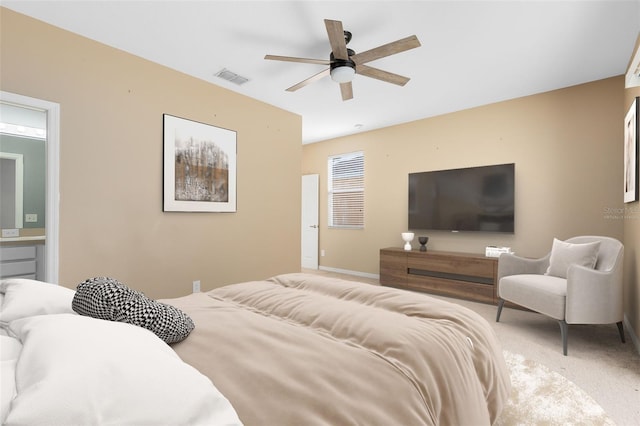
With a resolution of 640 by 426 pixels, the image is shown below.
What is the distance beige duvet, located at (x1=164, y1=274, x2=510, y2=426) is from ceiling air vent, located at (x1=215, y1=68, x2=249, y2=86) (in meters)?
2.51

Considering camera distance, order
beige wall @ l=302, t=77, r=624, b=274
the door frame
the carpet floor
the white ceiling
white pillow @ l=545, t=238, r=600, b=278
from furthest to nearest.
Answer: beige wall @ l=302, t=77, r=624, b=274 < white pillow @ l=545, t=238, r=600, b=278 < the door frame < the white ceiling < the carpet floor

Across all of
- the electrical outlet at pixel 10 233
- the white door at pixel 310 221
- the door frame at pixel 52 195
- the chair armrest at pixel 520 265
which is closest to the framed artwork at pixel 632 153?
the chair armrest at pixel 520 265

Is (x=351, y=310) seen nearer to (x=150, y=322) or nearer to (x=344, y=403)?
(x=344, y=403)

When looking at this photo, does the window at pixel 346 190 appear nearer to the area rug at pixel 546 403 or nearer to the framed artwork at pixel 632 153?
the framed artwork at pixel 632 153

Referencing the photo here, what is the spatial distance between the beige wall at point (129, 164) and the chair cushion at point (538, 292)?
2.71 meters

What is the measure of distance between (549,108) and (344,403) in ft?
13.9

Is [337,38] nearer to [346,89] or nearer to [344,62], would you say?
[344,62]

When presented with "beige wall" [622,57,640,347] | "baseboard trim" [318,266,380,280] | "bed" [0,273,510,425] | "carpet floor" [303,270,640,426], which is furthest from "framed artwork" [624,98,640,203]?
"baseboard trim" [318,266,380,280]

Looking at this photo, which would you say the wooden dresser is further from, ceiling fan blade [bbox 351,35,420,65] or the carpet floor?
ceiling fan blade [bbox 351,35,420,65]

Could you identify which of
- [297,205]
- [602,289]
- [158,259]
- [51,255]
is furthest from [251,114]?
[602,289]

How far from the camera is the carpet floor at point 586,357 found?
178cm

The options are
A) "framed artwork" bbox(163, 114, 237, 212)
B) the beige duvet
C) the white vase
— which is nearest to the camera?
the beige duvet

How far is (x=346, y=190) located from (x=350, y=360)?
490 cm

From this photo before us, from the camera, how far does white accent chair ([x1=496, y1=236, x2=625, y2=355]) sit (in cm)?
246
